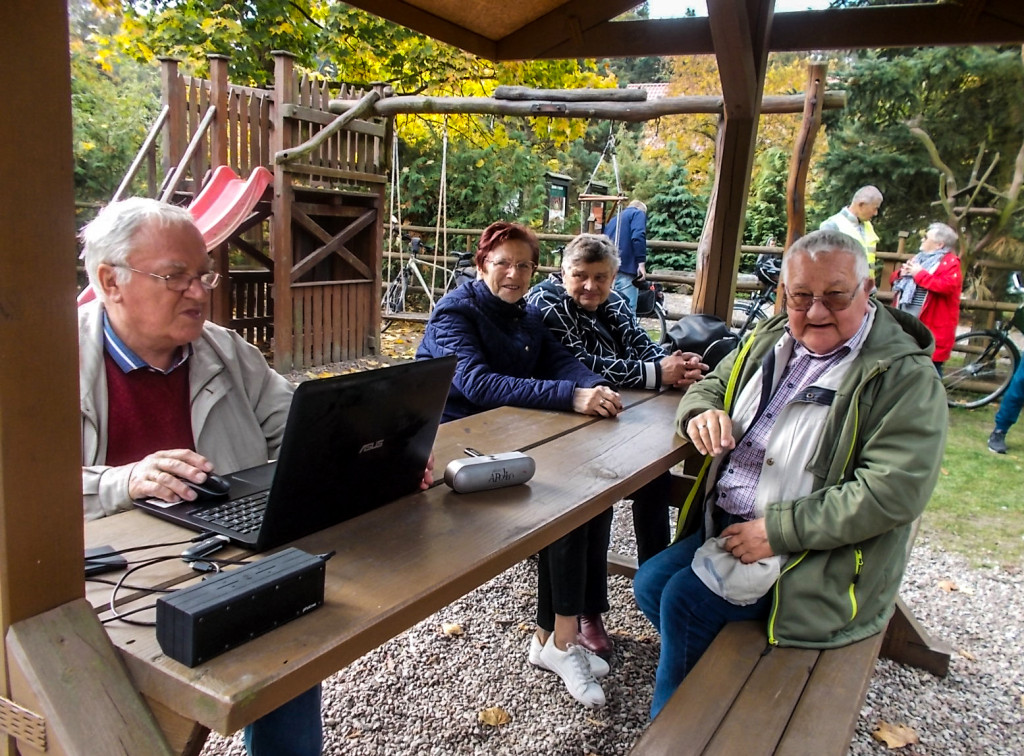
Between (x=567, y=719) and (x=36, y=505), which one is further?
(x=567, y=719)

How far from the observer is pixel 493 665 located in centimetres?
274

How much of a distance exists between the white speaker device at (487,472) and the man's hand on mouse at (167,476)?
505 millimetres

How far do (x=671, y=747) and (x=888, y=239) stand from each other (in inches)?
525

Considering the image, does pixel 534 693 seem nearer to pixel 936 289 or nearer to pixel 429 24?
pixel 429 24

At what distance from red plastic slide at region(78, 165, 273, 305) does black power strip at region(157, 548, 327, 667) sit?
5.72 m

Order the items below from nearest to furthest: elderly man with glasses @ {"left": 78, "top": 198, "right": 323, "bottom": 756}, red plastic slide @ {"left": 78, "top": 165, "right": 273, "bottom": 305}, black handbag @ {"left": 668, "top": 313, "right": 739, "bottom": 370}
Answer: elderly man with glasses @ {"left": 78, "top": 198, "right": 323, "bottom": 756} → black handbag @ {"left": 668, "top": 313, "right": 739, "bottom": 370} → red plastic slide @ {"left": 78, "top": 165, "right": 273, "bottom": 305}

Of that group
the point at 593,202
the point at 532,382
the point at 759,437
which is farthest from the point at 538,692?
the point at 593,202

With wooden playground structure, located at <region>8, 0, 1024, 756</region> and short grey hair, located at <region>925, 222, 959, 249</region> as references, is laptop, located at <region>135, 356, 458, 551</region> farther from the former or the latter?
short grey hair, located at <region>925, 222, 959, 249</region>

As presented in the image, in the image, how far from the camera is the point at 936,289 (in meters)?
6.59

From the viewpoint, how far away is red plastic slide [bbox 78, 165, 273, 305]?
6.33 m

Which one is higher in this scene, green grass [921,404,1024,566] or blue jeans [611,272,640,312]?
blue jeans [611,272,640,312]

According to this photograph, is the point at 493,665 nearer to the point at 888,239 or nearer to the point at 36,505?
the point at 36,505

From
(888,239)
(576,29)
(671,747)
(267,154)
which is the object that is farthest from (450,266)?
(671,747)

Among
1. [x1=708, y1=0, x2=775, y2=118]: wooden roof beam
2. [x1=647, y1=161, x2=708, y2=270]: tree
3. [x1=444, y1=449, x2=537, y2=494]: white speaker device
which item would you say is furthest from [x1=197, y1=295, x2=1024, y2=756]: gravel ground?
[x1=647, y1=161, x2=708, y2=270]: tree
